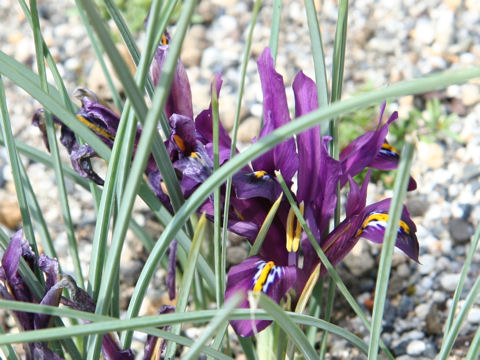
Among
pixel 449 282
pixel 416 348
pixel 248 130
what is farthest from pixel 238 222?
pixel 248 130

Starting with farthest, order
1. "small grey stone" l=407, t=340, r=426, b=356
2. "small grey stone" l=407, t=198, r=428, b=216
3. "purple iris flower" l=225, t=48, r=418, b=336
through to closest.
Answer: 1. "small grey stone" l=407, t=198, r=428, b=216
2. "small grey stone" l=407, t=340, r=426, b=356
3. "purple iris flower" l=225, t=48, r=418, b=336

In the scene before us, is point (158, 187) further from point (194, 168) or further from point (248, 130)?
point (248, 130)

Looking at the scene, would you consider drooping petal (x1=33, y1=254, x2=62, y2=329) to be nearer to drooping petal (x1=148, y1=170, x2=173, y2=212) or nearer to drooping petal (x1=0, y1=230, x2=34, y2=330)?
drooping petal (x1=0, y1=230, x2=34, y2=330)

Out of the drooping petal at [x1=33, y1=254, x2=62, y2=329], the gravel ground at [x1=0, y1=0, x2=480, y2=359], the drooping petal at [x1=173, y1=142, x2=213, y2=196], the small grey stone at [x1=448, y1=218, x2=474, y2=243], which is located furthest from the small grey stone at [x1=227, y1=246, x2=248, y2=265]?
the drooping petal at [x1=33, y1=254, x2=62, y2=329]

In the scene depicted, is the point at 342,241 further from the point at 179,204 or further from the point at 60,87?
the point at 60,87

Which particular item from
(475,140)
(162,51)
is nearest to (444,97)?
(475,140)
